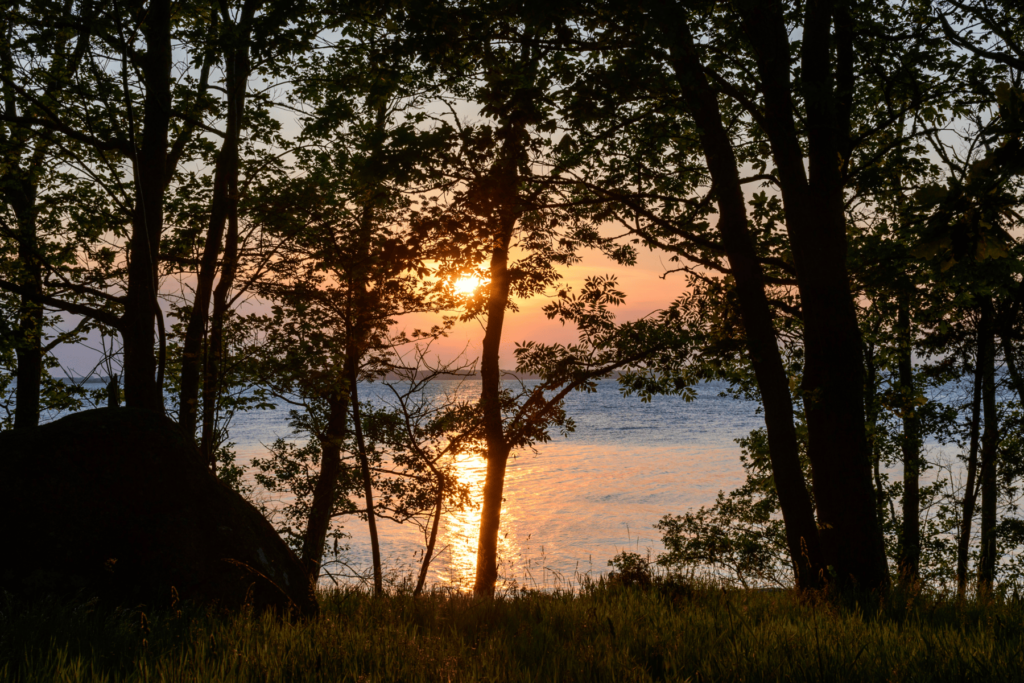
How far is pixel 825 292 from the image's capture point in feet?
22.4

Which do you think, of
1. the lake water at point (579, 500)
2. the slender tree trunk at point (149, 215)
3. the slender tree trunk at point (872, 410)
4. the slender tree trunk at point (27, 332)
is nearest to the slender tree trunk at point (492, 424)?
the lake water at point (579, 500)

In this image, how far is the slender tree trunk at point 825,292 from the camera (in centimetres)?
656

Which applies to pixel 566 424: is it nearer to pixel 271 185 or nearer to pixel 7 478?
pixel 271 185

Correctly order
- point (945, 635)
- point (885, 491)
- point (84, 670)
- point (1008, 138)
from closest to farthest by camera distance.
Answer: point (1008, 138)
point (84, 670)
point (945, 635)
point (885, 491)

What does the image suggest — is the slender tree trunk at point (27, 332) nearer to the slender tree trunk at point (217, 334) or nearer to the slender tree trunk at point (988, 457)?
the slender tree trunk at point (217, 334)

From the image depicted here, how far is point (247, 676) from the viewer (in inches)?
124

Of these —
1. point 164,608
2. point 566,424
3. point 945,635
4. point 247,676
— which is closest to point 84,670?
point 247,676

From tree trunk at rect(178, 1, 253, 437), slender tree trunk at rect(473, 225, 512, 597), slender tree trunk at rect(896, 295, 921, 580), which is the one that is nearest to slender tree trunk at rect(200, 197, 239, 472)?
tree trunk at rect(178, 1, 253, 437)

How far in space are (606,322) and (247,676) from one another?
9.10m

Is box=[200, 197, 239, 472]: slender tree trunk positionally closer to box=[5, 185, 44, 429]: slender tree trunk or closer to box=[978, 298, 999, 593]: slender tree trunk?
box=[5, 185, 44, 429]: slender tree trunk

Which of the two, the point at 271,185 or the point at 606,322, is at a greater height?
the point at 271,185

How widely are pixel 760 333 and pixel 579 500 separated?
2377 cm

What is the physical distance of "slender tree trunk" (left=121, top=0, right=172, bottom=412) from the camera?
7.66 metres

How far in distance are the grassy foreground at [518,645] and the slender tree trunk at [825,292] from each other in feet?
5.54
